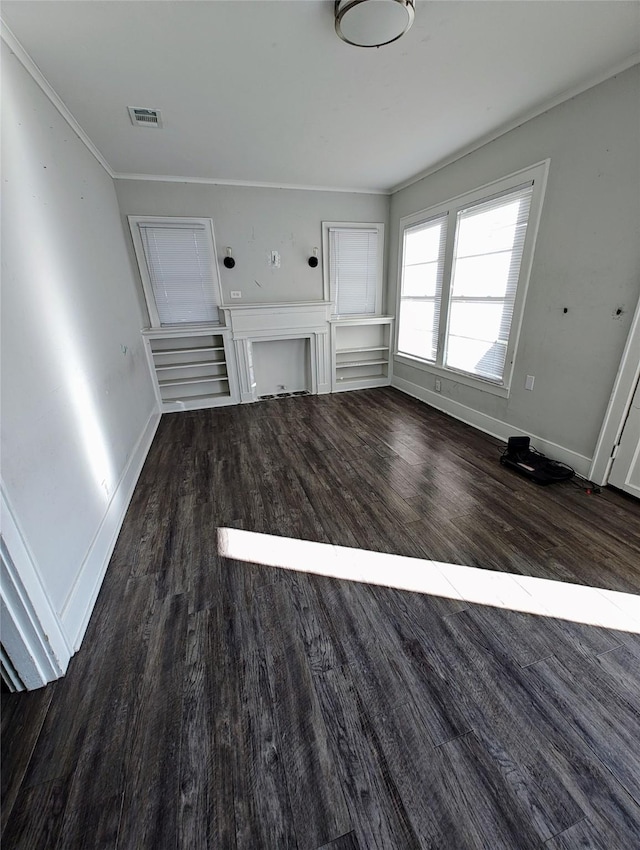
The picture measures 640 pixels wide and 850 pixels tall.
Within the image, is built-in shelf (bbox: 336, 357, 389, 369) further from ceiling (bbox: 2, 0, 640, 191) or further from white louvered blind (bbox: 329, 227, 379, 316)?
ceiling (bbox: 2, 0, 640, 191)

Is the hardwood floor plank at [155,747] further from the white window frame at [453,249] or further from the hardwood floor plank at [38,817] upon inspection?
the white window frame at [453,249]

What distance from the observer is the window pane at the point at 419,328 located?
13.6 feet

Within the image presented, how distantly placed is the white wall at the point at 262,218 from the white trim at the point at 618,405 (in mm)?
3479

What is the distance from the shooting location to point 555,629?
1505 mm

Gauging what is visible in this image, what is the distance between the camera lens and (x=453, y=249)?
11.8 ft

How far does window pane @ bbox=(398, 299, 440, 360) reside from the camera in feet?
13.6

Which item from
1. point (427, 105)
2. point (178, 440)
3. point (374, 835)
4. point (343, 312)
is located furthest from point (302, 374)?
point (374, 835)

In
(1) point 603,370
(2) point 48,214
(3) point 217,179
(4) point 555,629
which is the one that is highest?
(3) point 217,179

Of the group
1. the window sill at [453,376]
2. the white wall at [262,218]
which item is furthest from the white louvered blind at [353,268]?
the window sill at [453,376]

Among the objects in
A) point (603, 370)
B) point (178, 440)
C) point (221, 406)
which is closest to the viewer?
point (603, 370)

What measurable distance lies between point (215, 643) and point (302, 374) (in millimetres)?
3973

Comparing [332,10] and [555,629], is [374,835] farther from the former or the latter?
[332,10]

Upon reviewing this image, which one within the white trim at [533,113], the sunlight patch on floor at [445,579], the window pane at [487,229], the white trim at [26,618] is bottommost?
the sunlight patch on floor at [445,579]

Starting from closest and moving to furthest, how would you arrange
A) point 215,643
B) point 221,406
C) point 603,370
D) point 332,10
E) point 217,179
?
point 215,643 → point 332,10 → point 603,370 → point 217,179 → point 221,406
